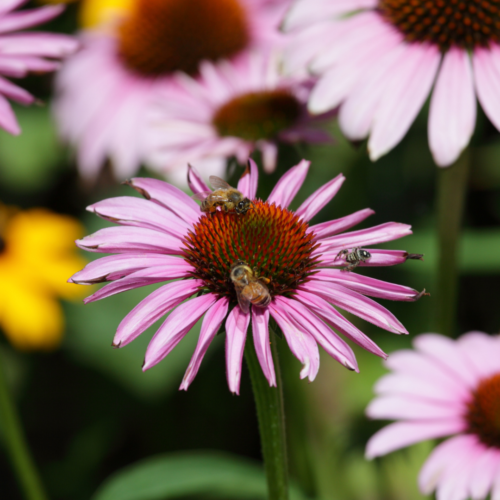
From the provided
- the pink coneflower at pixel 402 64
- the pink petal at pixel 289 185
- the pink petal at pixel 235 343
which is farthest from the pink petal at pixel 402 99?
the pink petal at pixel 235 343

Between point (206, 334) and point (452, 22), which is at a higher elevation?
point (452, 22)

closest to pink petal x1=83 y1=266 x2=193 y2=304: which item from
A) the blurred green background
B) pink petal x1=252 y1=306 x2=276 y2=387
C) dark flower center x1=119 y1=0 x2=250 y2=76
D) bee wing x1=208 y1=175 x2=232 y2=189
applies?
pink petal x1=252 y1=306 x2=276 y2=387

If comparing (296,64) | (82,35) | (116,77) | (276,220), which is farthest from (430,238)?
(82,35)

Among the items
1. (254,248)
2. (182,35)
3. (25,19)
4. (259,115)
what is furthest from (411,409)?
(182,35)

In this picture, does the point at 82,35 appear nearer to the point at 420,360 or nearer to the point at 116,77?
the point at 116,77

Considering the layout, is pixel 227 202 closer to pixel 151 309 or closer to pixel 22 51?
A: pixel 151 309

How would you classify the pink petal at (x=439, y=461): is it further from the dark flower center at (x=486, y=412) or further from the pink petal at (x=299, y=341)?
the pink petal at (x=299, y=341)
